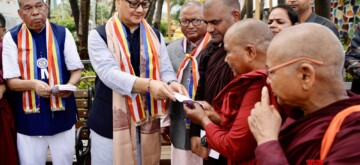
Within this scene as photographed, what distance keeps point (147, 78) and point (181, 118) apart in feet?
1.89

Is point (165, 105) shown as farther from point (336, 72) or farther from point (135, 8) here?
point (336, 72)

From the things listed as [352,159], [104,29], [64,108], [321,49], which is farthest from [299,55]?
[64,108]

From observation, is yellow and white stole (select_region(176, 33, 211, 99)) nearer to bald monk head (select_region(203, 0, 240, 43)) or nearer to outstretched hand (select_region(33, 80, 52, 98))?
bald monk head (select_region(203, 0, 240, 43))

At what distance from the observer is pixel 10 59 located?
363cm

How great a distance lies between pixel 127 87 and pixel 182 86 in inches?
16.7

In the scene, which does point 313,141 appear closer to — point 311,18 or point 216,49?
point 216,49

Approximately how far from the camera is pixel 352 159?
1.47 meters

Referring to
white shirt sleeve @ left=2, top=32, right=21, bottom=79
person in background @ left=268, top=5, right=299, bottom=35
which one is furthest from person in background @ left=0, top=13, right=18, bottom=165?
person in background @ left=268, top=5, right=299, bottom=35

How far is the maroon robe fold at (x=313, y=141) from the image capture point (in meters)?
1.49

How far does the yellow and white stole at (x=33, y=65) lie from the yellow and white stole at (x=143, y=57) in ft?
2.22

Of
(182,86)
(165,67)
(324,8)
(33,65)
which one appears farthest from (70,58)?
(324,8)

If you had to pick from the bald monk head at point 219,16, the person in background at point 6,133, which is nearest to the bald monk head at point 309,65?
the bald monk head at point 219,16

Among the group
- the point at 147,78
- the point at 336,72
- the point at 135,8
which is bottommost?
the point at 147,78

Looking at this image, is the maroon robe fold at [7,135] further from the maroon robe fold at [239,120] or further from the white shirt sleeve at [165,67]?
the maroon robe fold at [239,120]
